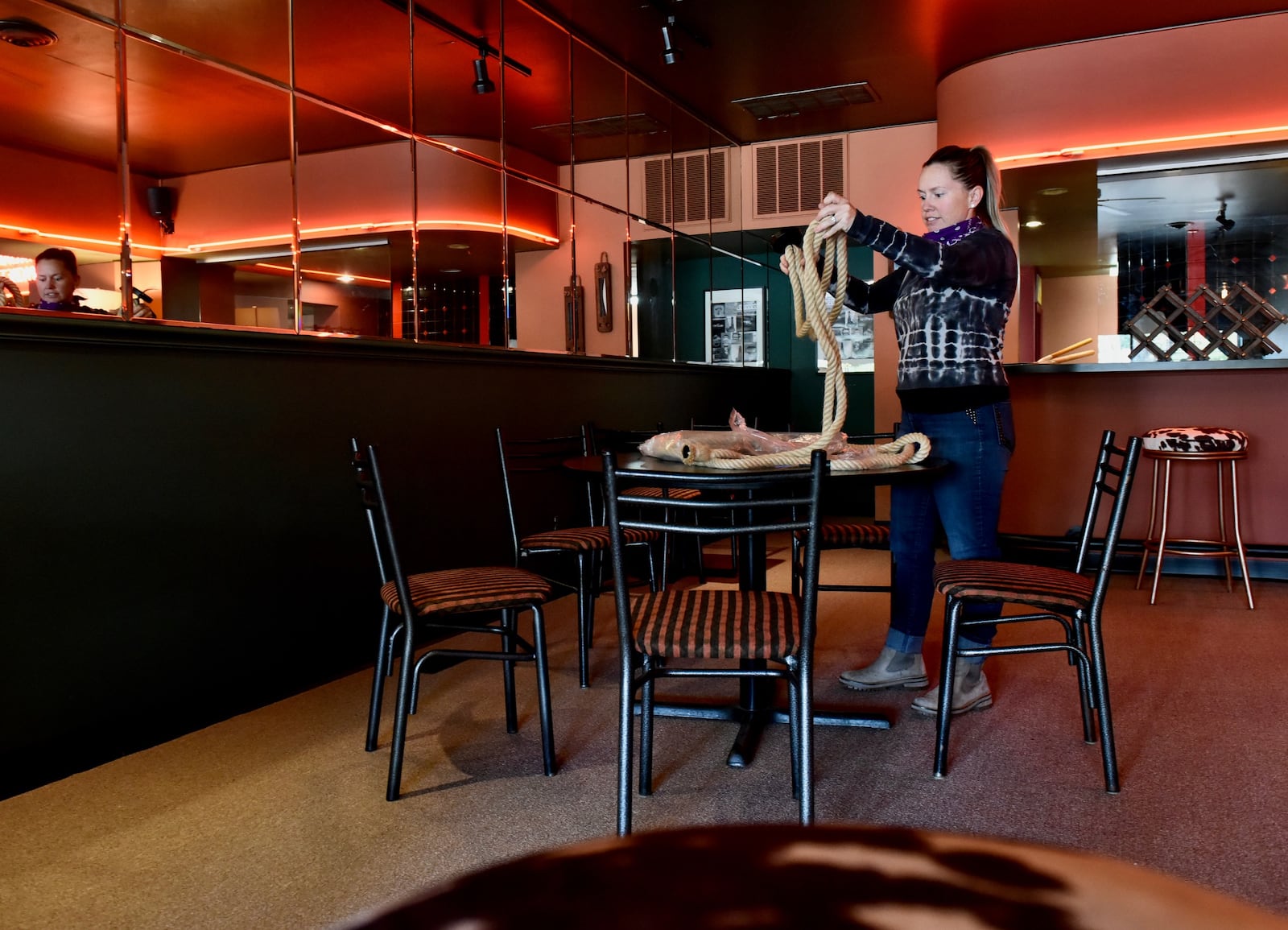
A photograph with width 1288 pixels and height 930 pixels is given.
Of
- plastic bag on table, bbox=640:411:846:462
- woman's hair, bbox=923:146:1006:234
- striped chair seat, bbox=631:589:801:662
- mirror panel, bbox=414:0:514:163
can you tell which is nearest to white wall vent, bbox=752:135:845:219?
mirror panel, bbox=414:0:514:163

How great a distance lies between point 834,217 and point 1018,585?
3.43 feet

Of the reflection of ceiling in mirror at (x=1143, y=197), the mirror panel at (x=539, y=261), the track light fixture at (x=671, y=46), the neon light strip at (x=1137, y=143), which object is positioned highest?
the track light fixture at (x=671, y=46)

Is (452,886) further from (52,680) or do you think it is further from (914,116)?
(914,116)

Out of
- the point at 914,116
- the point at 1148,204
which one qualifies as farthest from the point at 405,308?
the point at 1148,204

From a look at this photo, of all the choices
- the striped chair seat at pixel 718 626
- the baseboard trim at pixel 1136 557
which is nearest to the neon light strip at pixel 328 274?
the striped chair seat at pixel 718 626

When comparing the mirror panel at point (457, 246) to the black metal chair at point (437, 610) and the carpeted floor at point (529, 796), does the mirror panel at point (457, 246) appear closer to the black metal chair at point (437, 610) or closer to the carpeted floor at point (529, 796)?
the black metal chair at point (437, 610)

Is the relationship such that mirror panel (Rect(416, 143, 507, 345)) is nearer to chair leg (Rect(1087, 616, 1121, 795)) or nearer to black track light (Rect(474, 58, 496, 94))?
black track light (Rect(474, 58, 496, 94))

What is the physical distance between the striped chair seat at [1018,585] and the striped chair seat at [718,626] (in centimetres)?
51

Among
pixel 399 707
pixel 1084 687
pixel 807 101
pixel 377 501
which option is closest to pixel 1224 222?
pixel 807 101

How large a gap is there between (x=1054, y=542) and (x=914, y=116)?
Answer: 3469 millimetres

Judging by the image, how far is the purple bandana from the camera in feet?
8.86

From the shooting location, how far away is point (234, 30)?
4180mm

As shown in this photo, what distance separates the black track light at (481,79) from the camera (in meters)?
4.85

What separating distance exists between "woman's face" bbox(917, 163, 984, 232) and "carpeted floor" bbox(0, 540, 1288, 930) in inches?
59.1
